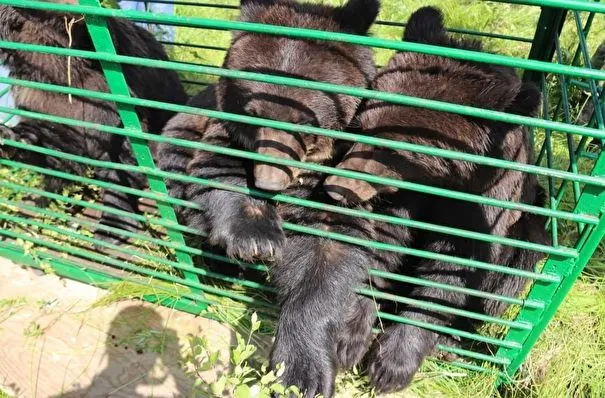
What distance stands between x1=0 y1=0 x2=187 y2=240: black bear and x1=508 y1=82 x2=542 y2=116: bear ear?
7.95 ft

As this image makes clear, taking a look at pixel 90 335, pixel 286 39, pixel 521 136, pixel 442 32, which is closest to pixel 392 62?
pixel 442 32

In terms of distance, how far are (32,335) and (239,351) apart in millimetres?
1761

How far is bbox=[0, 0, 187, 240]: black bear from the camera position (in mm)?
3201

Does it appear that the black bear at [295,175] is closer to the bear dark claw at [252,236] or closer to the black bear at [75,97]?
the bear dark claw at [252,236]

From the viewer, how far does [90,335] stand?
299 centimetres

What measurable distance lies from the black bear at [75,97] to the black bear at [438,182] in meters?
1.89

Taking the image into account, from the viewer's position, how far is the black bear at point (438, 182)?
7.43 feet

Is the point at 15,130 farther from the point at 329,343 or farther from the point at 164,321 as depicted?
the point at 329,343

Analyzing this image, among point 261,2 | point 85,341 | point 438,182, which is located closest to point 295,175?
point 438,182

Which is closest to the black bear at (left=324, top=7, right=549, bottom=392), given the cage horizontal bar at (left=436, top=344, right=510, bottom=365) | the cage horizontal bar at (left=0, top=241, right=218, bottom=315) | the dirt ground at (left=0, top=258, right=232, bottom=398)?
the cage horizontal bar at (left=436, top=344, right=510, bottom=365)

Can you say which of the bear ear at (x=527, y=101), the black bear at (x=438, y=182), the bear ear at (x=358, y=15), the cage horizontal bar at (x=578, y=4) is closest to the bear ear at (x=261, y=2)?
the bear ear at (x=358, y=15)

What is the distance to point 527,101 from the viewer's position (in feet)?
6.73

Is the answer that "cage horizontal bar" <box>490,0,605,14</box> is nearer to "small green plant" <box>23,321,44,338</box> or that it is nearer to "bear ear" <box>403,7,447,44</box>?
"bear ear" <box>403,7,447,44</box>

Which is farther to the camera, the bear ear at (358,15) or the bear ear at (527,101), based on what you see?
the bear ear at (358,15)
